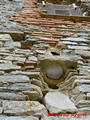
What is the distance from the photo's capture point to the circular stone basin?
1.97 meters

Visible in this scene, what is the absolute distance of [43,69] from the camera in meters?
2.02

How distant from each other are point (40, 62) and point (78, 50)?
0.63 meters

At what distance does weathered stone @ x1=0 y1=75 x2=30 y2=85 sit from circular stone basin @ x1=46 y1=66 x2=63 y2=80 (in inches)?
12.6

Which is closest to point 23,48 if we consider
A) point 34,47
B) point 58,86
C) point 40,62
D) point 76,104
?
point 34,47

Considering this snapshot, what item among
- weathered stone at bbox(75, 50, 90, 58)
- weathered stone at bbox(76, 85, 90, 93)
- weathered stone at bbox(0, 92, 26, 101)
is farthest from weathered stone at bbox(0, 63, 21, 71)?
weathered stone at bbox(75, 50, 90, 58)

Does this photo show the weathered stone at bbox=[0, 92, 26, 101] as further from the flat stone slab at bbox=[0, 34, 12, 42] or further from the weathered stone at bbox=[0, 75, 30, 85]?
the flat stone slab at bbox=[0, 34, 12, 42]

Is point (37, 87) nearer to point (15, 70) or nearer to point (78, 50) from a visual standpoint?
point (15, 70)

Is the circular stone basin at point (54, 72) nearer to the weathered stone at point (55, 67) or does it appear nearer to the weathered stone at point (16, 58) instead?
the weathered stone at point (55, 67)

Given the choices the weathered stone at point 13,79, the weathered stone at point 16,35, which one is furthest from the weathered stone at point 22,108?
the weathered stone at point 16,35

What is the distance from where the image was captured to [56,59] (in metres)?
2.01

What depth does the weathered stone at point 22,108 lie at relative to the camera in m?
1.33

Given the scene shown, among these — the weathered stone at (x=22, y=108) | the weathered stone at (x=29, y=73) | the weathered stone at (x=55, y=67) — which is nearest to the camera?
the weathered stone at (x=22, y=108)

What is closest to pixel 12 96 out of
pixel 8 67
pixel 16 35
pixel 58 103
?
pixel 58 103

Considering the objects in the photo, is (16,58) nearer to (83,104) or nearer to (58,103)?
(58,103)
